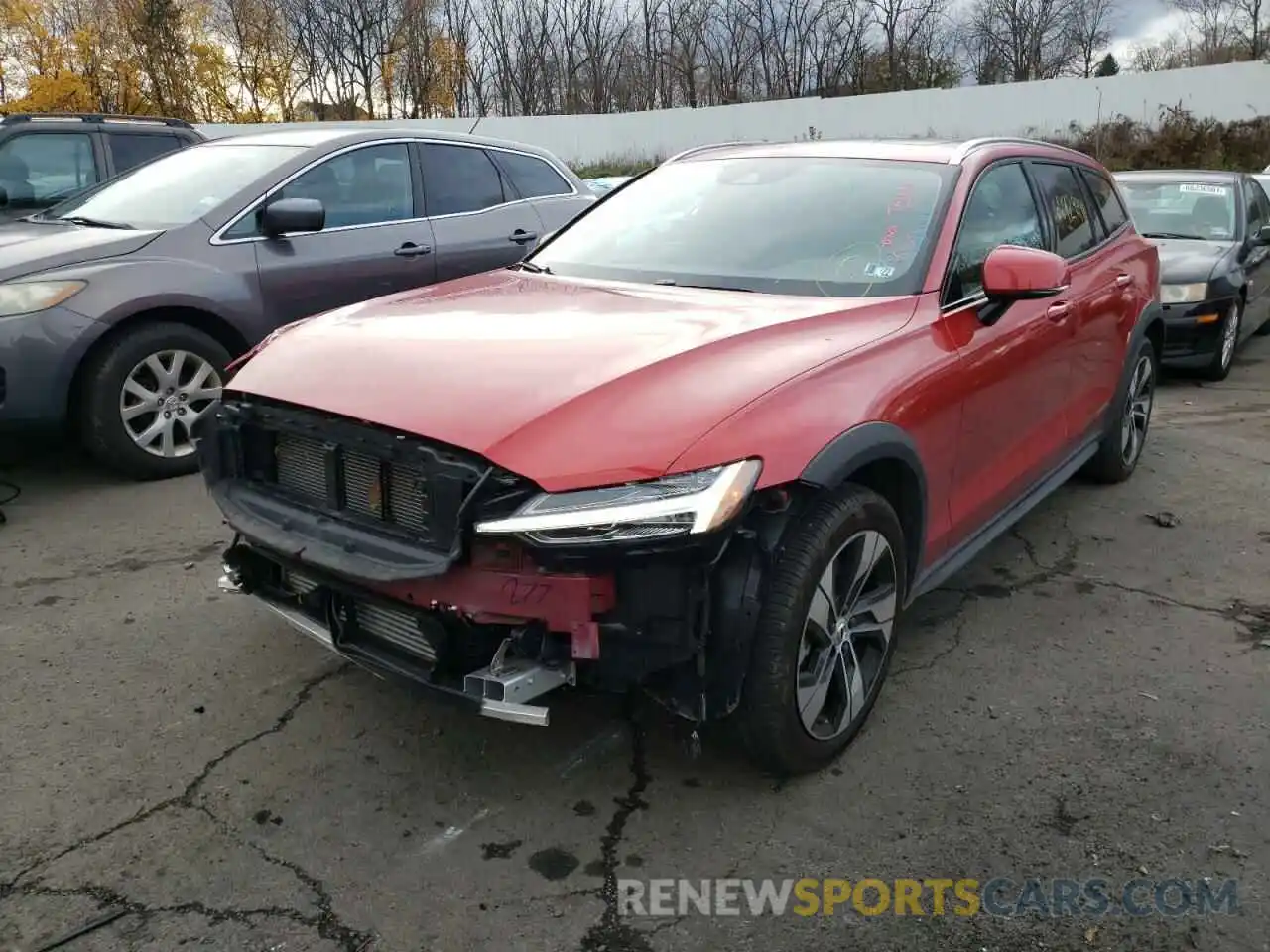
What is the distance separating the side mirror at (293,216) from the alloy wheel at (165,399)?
30.9 inches

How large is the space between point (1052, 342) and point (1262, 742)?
5.38 feet

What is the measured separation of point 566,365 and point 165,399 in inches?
134

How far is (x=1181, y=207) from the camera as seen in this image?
895 cm

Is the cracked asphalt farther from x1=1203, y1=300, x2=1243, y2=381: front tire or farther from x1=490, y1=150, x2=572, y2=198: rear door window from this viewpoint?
x1=1203, y1=300, x2=1243, y2=381: front tire

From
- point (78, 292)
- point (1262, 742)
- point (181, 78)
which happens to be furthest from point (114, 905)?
point (181, 78)

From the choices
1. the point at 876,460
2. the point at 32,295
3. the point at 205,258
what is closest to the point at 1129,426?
the point at 876,460

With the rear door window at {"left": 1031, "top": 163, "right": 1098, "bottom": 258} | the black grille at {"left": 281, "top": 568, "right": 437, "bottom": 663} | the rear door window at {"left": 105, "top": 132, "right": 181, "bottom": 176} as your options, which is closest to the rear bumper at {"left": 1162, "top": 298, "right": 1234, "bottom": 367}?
the rear door window at {"left": 1031, "top": 163, "right": 1098, "bottom": 258}

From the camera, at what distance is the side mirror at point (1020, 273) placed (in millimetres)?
3324

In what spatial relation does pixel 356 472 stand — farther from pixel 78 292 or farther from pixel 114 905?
pixel 78 292

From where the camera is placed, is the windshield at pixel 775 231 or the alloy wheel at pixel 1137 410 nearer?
the windshield at pixel 775 231

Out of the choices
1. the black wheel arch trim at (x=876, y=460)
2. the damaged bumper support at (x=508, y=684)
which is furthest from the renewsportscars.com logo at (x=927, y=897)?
the black wheel arch trim at (x=876, y=460)

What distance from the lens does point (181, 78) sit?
3928cm

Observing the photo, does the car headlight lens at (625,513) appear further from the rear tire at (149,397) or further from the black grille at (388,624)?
the rear tire at (149,397)

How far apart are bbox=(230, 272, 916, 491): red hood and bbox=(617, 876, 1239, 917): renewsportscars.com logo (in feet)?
3.25
